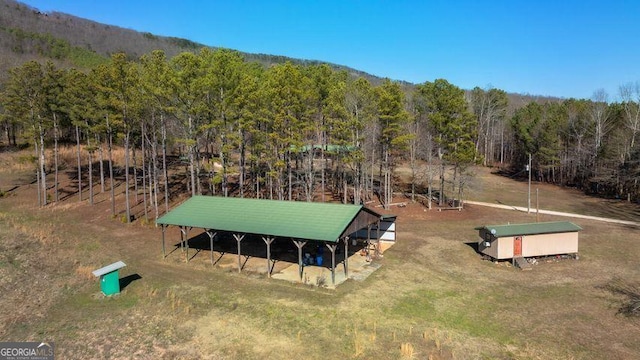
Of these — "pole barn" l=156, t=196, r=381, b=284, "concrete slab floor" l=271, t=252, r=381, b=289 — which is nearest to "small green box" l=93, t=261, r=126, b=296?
"pole barn" l=156, t=196, r=381, b=284

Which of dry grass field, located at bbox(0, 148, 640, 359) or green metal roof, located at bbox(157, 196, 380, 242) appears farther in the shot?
green metal roof, located at bbox(157, 196, 380, 242)

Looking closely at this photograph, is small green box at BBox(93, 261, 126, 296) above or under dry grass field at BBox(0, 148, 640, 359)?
above

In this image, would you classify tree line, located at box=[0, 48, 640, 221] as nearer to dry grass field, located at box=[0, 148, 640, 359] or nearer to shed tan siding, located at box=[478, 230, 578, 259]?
dry grass field, located at box=[0, 148, 640, 359]

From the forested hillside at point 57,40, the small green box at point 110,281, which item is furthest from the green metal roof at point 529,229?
the forested hillside at point 57,40

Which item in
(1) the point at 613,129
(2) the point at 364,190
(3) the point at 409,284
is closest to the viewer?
(3) the point at 409,284

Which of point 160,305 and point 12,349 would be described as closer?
point 12,349

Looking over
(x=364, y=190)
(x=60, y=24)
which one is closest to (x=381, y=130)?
(x=364, y=190)

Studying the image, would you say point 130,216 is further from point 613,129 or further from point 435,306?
point 613,129

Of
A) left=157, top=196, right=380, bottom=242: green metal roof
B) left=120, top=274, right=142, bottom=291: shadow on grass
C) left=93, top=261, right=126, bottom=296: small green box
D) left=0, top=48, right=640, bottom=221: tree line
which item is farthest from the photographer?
left=0, top=48, right=640, bottom=221: tree line
